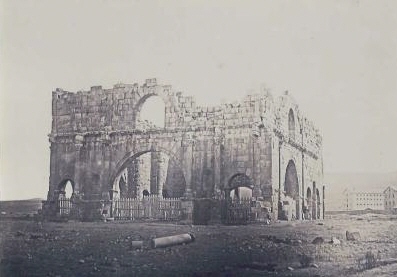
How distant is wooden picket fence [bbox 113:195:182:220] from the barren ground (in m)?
2.31

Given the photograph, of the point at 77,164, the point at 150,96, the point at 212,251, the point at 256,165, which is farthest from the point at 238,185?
the point at 212,251

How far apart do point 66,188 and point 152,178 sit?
519 cm

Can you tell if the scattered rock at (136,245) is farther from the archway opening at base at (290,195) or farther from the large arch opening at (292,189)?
the large arch opening at (292,189)

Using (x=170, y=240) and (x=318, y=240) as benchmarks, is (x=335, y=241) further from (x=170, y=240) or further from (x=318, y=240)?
(x=170, y=240)

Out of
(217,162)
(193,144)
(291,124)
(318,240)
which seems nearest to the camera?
(318,240)

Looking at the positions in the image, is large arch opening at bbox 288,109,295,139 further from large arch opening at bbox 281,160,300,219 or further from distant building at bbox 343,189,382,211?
distant building at bbox 343,189,382,211

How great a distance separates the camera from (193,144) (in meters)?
13.7

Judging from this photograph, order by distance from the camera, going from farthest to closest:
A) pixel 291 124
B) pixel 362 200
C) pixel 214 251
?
pixel 291 124, pixel 362 200, pixel 214 251

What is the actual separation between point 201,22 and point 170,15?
544 mm

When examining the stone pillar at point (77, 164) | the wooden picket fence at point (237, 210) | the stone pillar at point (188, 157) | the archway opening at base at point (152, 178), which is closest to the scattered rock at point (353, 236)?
the wooden picket fence at point (237, 210)

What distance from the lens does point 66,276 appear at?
1002 centimetres

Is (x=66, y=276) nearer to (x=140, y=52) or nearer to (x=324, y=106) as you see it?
(x=140, y=52)

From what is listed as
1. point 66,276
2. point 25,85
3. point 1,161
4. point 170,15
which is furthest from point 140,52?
point 66,276

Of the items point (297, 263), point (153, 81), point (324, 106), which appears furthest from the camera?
point (153, 81)
